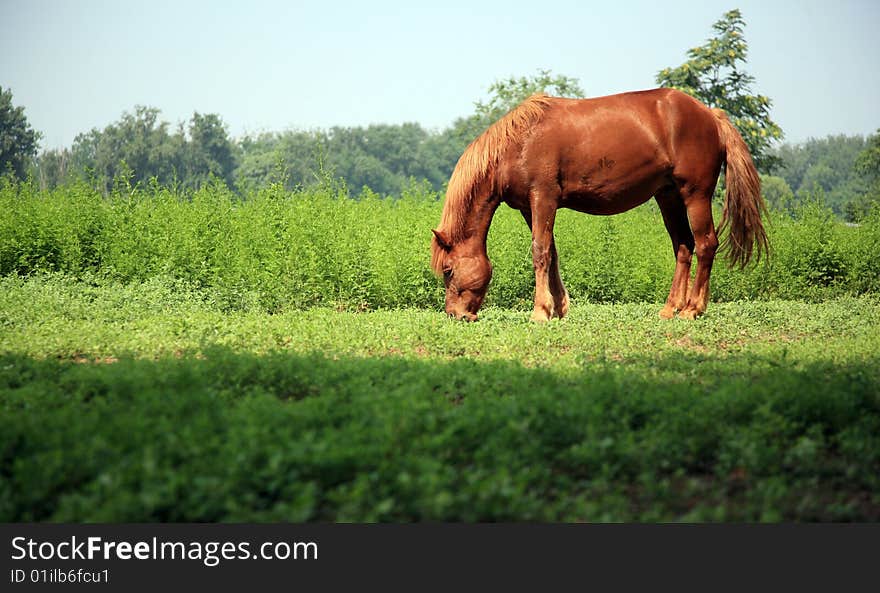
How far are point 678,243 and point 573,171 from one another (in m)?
1.89

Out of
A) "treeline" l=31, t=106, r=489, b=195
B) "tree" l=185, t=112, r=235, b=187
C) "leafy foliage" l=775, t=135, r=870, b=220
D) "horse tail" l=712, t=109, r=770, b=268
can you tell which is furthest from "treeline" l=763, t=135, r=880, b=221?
"horse tail" l=712, t=109, r=770, b=268

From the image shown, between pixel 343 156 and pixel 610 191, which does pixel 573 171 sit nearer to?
pixel 610 191

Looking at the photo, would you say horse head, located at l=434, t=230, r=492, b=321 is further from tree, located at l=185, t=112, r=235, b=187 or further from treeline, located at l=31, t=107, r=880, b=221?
tree, located at l=185, t=112, r=235, b=187

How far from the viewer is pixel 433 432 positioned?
14.7 feet

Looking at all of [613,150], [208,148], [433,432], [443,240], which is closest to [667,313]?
[613,150]

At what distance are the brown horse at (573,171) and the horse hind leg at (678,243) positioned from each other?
0.24 meters

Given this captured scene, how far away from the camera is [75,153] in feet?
149

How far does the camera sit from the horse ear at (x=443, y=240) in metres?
9.52

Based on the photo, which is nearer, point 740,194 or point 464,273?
point 464,273

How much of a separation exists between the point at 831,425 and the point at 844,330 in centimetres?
458

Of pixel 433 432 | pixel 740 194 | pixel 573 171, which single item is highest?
pixel 573 171

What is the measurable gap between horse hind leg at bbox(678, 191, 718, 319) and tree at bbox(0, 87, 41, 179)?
31.7 meters

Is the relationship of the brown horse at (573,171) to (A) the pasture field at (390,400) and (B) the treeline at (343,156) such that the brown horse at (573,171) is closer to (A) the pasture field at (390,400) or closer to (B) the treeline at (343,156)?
(A) the pasture field at (390,400)

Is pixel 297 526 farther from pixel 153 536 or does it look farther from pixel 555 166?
pixel 555 166
